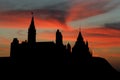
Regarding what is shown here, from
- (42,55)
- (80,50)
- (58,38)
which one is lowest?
(42,55)

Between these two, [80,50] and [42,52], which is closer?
[42,52]

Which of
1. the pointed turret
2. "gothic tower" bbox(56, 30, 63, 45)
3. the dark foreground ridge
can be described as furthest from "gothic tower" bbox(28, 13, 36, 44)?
the pointed turret

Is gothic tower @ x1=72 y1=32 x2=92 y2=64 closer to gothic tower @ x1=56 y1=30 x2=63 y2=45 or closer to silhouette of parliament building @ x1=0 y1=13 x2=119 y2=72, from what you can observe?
silhouette of parliament building @ x1=0 y1=13 x2=119 y2=72

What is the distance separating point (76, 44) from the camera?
10019 cm

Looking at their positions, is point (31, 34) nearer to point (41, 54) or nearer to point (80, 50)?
point (41, 54)

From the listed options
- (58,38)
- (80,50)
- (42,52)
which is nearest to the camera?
(58,38)

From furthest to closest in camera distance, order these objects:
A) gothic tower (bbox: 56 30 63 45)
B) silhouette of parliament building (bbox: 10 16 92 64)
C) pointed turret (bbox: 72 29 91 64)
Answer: pointed turret (bbox: 72 29 91 64), silhouette of parliament building (bbox: 10 16 92 64), gothic tower (bbox: 56 30 63 45)

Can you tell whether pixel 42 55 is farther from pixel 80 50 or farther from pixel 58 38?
pixel 80 50

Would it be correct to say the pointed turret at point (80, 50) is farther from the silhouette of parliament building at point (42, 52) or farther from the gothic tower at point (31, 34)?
the gothic tower at point (31, 34)

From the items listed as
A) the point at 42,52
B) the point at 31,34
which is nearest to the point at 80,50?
the point at 31,34

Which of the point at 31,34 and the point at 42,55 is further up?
the point at 31,34

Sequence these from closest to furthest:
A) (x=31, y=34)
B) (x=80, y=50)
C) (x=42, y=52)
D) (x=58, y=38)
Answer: (x=58, y=38) → (x=42, y=52) → (x=31, y=34) → (x=80, y=50)

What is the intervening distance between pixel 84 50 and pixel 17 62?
2533 cm

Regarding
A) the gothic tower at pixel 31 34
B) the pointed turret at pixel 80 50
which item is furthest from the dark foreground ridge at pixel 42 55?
the pointed turret at pixel 80 50
